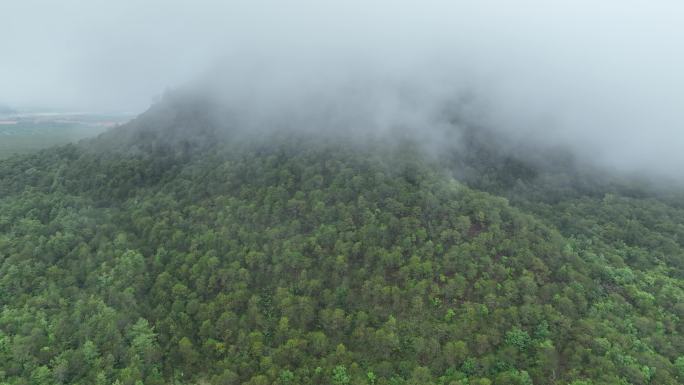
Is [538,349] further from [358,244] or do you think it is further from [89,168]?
[89,168]

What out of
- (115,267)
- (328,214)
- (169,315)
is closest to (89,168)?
(115,267)

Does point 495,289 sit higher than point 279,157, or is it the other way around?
point 279,157

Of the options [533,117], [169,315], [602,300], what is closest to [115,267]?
[169,315]

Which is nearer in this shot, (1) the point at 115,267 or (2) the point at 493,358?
(2) the point at 493,358

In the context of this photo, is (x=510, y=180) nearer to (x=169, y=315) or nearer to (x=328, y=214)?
(x=328, y=214)

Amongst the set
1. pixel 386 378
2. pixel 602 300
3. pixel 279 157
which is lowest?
pixel 386 378

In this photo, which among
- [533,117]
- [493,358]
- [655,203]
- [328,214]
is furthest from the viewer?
[533,117]

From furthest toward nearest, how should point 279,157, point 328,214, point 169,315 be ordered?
1. point 279,157
2. point 328,214
3. point 169,315
